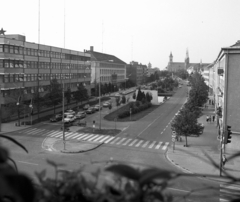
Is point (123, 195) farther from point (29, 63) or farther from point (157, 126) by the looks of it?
point (29, 63)

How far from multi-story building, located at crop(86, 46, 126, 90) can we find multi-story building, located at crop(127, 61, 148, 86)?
27.5 ft

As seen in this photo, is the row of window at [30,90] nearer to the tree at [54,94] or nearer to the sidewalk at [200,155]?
the tree at [54,94]

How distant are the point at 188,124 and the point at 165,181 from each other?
23.6 metres

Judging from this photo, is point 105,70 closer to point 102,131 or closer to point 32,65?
point 32,65

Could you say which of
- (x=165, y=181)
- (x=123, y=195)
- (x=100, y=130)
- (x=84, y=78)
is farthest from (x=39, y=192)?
(x=84, y=78)

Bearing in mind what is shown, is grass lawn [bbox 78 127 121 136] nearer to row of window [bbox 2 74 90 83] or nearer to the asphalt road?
the asphalt road

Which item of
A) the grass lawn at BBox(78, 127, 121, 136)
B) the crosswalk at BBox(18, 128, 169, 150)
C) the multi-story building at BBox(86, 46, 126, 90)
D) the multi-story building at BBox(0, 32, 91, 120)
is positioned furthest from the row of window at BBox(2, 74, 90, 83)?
the multi-story building at BBox(86, 46, 126, 90)

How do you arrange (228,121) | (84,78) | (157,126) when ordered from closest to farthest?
(228,121) → (157,126) → (84,78)

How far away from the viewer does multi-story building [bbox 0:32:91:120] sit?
35938 mm

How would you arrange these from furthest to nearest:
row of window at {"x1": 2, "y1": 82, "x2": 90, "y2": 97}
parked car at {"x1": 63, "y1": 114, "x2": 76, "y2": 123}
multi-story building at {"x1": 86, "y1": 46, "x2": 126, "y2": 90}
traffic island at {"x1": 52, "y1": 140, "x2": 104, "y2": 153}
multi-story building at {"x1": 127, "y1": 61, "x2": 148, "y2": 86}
Result: multi-story building at {"x1": 127, "y1": 61, "x2": 148, "y2": 86} → multi-story building at {"x1": 86, "y1": 46, "x2": 126, "y2": 90} → row of window at {"x1": 2, "y1": 82, "x2": 90, "y2": 97} → parked car at {"x1": 63, "y1": 114, "x2": 76, "y2": 123} → traffic island at {"x1": 52, "y1": 140, "x2": 104, "y2": 153}

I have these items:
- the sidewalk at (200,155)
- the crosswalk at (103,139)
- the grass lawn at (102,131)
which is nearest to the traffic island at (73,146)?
the crosswalk at (103,139)

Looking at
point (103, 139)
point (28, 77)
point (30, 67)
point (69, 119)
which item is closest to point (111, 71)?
point (30, 67)

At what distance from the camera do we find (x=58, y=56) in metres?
51.5

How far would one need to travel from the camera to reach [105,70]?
82.4 metres
